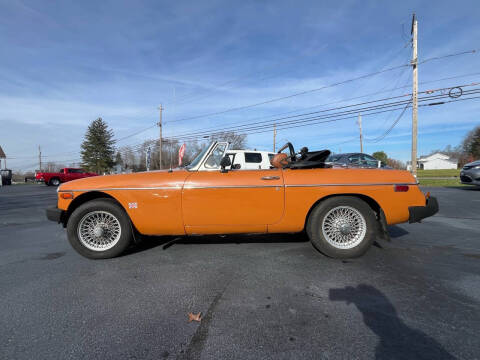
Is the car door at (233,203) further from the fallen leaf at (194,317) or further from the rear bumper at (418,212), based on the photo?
the rear bumper at (418,212)

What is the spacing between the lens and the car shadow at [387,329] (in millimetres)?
1356

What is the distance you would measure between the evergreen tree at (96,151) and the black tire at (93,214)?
155 feet

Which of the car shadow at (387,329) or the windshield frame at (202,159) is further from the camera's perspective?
the windshield frame at (202,159)

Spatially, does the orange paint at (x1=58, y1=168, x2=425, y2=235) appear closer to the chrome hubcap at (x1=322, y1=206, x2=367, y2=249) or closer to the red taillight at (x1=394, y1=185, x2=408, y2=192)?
the red taillight at (x1=394, y1=185, x2=408, y2=192)

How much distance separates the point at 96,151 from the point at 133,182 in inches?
1952

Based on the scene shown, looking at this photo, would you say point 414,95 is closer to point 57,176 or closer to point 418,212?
point 418,212

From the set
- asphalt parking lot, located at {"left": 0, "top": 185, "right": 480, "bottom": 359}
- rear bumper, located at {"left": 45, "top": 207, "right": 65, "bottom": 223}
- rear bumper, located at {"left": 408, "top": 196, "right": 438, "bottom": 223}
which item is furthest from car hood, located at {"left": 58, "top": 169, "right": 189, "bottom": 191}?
rear bumper, located at {"left": 408, "top": 196, "right": 438, "bottom": 223}

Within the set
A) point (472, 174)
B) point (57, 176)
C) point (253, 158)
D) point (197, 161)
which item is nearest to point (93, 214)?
point (197, 161)

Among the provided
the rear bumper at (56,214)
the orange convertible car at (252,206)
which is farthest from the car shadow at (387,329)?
the rear bumper at (56,214)

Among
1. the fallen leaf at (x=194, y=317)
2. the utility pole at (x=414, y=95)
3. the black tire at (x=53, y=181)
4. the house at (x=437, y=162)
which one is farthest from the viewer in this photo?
the house at (x=437, y=162)

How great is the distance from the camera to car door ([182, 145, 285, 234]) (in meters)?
2.76

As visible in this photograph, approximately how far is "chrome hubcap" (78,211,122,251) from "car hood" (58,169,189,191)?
362 millimetres

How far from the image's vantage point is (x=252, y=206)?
109 inches

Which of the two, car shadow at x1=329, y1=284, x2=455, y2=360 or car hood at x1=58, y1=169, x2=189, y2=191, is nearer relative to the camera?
car shadow at x1=329, y1=284, x2=455, y2=360
